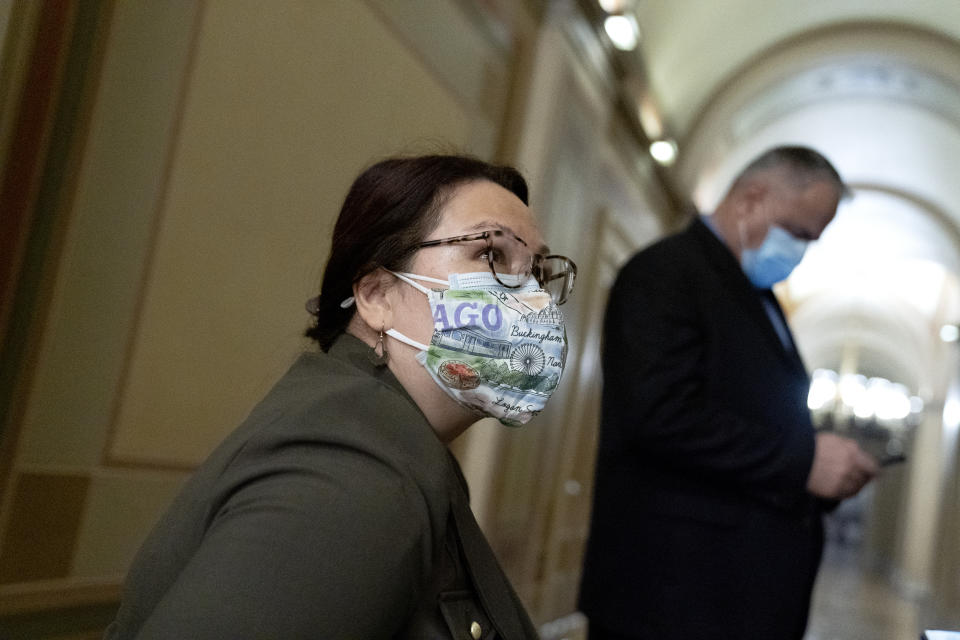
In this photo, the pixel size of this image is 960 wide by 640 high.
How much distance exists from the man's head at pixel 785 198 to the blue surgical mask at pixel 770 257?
2 cm

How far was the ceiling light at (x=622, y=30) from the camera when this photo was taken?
6.32 m

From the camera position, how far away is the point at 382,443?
1.02 m

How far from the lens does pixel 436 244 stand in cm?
147

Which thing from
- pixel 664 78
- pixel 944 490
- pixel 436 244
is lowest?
pixel 944 490

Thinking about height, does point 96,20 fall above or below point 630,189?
below

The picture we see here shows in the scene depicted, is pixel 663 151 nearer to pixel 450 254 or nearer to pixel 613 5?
pixel 613 5

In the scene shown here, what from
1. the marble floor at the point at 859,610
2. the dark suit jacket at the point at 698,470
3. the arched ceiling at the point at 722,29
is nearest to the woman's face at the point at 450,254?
the dark suit jacket at the point at 698,470

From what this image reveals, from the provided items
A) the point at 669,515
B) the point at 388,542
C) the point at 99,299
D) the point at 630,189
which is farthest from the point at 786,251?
the point at 630,189

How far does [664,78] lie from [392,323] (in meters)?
7.20

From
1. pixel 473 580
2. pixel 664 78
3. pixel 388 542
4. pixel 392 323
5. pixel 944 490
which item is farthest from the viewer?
pixel 944 490

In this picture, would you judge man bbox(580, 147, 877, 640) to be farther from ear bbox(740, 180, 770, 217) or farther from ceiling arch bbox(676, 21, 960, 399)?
ceiling arch bbox(676, 21, 960, 399)

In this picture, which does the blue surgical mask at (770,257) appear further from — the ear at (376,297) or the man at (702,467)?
the ear at (376,297)

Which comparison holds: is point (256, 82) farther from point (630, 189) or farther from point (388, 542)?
point (630, 189)

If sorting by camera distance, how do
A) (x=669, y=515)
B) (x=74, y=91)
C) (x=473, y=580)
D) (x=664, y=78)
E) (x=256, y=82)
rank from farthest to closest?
(x=664, y=78) → (x=256, y=82) → (x=669, y=515) → (x=74, y=91) → (x=473, y=580)
